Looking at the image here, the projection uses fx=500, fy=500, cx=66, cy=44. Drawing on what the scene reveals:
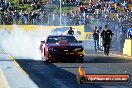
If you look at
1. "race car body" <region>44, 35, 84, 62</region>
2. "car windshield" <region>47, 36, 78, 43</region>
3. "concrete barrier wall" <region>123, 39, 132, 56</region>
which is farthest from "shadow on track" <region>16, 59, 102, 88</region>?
"concrete barrier wall" <region>123, 39, 132, 56</region>

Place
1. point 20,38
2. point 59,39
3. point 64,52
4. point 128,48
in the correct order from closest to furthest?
point 64,52 < point 59,39 < point 128,48 < point 20,38

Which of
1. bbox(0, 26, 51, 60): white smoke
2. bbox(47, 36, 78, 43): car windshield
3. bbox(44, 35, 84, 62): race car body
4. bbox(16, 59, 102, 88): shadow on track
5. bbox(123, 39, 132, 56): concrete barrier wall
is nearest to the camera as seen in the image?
bbox(16, 59, 102, 88): shadow on track

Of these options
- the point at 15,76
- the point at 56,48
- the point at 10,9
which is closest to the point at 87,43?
the point at 10,9

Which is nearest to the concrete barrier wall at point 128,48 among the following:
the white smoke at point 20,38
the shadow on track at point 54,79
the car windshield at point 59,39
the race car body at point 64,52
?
the car windshield at point 59,39

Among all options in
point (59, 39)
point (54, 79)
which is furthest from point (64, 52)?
point (54, 79)

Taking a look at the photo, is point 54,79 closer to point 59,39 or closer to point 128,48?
point 59,39

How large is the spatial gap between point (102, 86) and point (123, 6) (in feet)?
130

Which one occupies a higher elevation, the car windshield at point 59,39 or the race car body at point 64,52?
the car windshield at point 59,39

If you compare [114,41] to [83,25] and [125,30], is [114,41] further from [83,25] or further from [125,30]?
[83,25]

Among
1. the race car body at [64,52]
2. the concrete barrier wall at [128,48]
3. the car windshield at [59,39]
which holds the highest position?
the car windshield at [59,39]

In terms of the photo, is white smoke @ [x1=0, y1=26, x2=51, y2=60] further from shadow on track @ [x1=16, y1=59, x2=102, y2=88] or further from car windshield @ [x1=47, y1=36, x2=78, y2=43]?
shadow on track @ [x1=16, y1=59, x2=102, y2=88]

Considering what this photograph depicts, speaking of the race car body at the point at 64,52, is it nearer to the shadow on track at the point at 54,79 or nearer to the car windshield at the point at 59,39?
the car windshield at the point at 59,39

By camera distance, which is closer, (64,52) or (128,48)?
(64,52)

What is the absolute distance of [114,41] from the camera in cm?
3650
